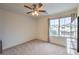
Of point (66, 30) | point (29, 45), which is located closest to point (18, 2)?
A: point (29, 45)

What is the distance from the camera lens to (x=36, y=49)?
4.70 feet

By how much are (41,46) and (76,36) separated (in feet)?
1.88

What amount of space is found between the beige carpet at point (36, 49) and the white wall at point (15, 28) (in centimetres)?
8

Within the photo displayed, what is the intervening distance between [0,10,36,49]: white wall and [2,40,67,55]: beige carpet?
8 cm

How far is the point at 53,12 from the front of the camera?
144 cm

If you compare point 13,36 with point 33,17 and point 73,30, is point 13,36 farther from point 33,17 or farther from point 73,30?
point 73,30

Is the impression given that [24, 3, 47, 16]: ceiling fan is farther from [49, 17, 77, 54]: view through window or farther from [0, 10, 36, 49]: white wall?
[49, 17, 77, 54]: view through window

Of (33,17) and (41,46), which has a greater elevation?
(33,17)

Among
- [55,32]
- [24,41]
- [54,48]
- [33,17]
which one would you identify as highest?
[33,17]

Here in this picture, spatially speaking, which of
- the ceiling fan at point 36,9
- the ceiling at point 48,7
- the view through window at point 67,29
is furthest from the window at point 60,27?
the ceiling fan at point 36,9

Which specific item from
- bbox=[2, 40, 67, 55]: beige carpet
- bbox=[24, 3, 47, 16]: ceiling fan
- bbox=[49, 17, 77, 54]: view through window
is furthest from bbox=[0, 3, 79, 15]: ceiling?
bbox=[2, 40, 67, 55]: beige carpet

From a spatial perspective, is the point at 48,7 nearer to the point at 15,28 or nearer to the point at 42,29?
the point at 42,29

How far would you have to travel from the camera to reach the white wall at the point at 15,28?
138 centimetres

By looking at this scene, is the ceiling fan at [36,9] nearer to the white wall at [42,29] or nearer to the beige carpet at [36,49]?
the white wall at [42,29]
